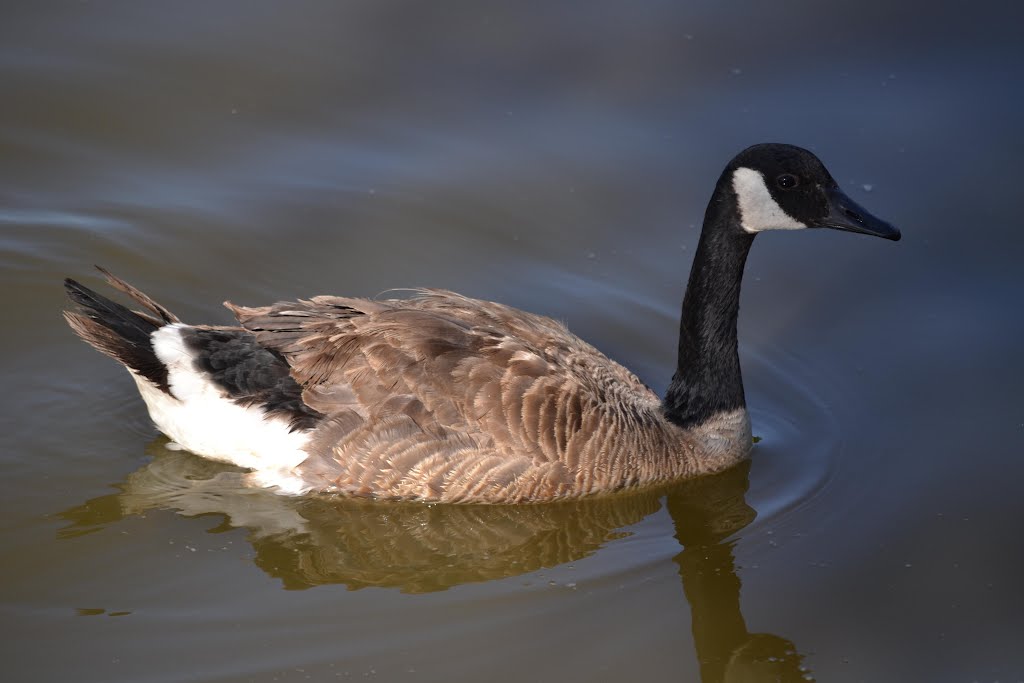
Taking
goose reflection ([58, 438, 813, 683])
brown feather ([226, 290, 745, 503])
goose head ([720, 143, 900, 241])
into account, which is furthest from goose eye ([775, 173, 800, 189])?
goose reflection ([58, 438, 813, 683])

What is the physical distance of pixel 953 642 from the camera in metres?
6.70

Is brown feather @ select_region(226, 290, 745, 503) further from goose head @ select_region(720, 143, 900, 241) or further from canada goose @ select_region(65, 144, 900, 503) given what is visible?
goose head @ select_region(720, 143, 900, 241)

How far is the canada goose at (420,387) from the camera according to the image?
24.4 feet

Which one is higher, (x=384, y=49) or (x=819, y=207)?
(x=384, y=49)

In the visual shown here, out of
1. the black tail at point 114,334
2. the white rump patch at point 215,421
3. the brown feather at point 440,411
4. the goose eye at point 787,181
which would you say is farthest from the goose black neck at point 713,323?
the black tail at point 114,334

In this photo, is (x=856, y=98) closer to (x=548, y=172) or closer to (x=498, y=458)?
(x=548, y=172)

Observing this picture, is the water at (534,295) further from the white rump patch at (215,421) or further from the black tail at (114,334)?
the black tail at (114,334)

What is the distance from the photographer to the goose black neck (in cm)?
→ 786

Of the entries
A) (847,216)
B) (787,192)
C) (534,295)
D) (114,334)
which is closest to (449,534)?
(114,334)

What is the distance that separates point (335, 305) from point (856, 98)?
5866mm

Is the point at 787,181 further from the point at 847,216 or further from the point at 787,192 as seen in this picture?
the point at 847,216

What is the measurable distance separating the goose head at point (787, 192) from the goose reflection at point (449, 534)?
1.73 metres

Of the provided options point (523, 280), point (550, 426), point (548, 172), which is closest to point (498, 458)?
point (550, 426)

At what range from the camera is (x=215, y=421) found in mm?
7609
